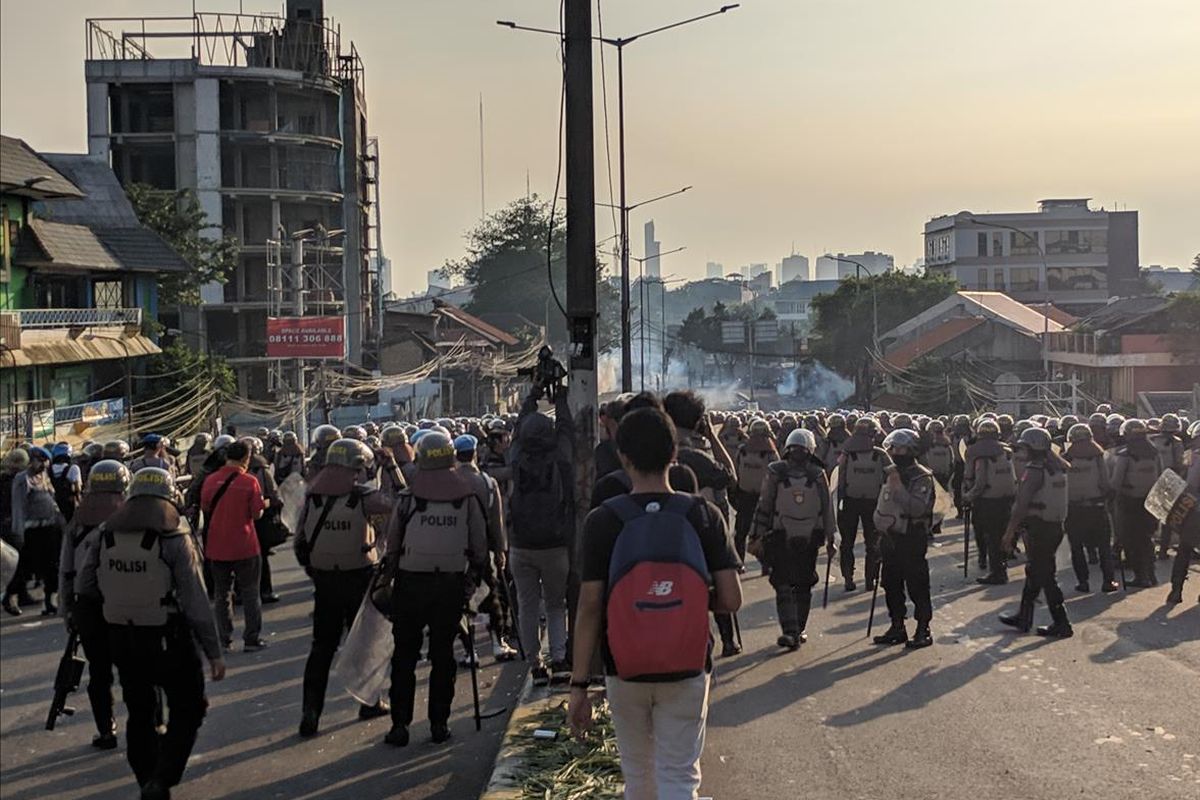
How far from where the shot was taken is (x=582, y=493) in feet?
33.6

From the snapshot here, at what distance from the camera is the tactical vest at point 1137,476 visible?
1566cm

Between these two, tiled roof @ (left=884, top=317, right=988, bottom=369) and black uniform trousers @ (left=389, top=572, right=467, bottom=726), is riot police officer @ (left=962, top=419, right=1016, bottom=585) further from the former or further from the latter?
tiled roof @ (left=884, top=317, right=988, bottom=369)

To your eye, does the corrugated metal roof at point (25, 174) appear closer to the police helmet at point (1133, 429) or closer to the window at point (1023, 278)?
the police helmet at point (1133, 429)

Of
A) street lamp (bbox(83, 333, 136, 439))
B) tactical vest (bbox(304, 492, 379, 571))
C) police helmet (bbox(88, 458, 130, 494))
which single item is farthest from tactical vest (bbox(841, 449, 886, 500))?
street lamp (bbox(83, 333, 136, 439))

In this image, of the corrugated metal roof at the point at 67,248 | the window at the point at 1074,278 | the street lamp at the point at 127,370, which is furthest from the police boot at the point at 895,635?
the window at the point at 1074,278

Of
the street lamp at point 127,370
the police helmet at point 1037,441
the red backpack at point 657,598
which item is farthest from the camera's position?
the street lamp at point 127,370

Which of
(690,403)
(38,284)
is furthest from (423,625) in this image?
(38,284)

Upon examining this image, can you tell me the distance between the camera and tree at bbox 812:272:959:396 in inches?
3248

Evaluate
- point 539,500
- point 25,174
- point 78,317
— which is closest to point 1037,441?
point 539,500

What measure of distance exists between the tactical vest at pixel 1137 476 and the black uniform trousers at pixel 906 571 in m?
4.54

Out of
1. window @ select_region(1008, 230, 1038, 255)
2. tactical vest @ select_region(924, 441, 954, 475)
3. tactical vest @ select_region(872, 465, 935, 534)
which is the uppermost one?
window @ select_region(1008, 230, 1038, 255)

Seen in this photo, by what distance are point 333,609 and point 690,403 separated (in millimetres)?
2726

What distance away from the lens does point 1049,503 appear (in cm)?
1268

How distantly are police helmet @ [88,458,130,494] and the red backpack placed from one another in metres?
4.57
